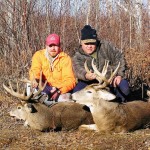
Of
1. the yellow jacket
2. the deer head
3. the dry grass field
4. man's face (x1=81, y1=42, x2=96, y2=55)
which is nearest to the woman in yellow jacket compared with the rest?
the yellow jacket

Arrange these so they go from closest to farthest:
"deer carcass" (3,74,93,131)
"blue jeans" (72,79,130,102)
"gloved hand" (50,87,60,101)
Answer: "deer carcass" (3,74,93,131)
"gloved hand" (50,87,60,101)
"blue jeans" (72,79,130,102)

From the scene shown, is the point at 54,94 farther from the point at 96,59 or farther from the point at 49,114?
the point at 96,59

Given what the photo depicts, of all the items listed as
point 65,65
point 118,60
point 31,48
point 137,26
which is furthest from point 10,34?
point 137,26

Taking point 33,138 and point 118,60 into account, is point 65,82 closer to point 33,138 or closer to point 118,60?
point 118,60

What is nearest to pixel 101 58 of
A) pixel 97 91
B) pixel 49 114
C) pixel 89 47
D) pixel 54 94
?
pixel 89 47

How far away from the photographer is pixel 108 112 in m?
6.05

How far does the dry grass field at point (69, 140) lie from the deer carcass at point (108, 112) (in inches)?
5.1

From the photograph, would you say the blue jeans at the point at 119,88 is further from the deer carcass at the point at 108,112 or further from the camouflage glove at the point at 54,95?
the deer carcass at the point at 108,112

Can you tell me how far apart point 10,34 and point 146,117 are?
11.6ft

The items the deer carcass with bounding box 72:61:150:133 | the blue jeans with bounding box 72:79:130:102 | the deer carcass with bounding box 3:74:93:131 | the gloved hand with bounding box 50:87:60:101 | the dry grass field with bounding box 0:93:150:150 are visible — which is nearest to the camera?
the dry grass field with bounding box 0:93:150:150

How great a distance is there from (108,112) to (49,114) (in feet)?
2.83

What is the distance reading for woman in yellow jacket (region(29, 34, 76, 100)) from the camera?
7066mm

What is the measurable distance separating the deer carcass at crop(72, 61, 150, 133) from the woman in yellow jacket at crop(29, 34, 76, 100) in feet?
2.49

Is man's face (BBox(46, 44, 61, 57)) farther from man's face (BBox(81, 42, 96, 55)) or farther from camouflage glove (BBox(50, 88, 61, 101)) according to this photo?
camouflage glove (BBox(50, 88, 61, 101))
